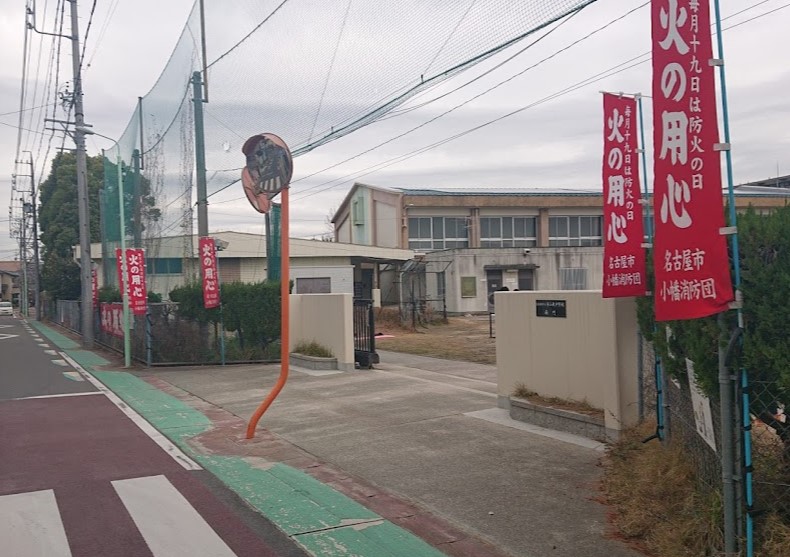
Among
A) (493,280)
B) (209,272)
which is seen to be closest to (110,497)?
(209,272)

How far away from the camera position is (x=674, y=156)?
13.9 ft

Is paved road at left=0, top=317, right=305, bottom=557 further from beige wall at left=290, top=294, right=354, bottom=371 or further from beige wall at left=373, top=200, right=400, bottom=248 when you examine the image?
beige wall at left=373, top=200, right=400, bottom=248

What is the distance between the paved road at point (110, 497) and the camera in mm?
5273

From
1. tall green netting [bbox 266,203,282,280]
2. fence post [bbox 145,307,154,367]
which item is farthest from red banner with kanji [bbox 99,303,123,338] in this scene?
tall green netting [bbox 266,203,282,280]

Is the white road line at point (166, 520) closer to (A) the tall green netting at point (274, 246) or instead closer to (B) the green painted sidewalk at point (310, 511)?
(B) the green painted sidewalk at point (310, 511)

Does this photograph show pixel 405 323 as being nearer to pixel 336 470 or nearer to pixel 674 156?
pixel 336 470

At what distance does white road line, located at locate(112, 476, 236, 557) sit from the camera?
17.0ft

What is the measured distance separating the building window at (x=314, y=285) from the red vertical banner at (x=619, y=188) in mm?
25465

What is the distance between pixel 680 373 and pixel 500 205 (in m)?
39.7

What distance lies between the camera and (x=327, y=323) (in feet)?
51.9

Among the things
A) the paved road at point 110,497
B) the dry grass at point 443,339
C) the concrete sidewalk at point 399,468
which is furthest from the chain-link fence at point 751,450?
the dry grass at point 443,339

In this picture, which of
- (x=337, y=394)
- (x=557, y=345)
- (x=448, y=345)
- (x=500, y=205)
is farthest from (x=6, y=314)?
(x=557, y=345)

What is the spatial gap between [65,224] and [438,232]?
23.4 metres

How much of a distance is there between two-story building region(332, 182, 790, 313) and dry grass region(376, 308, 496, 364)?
4.12m
